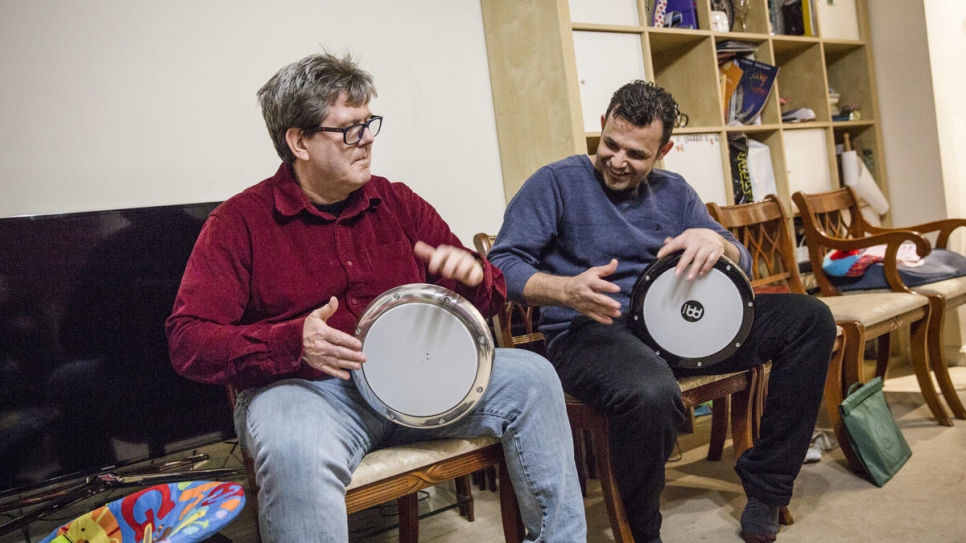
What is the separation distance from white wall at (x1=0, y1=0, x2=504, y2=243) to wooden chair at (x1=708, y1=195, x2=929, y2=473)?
104 cm

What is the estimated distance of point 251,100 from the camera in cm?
245

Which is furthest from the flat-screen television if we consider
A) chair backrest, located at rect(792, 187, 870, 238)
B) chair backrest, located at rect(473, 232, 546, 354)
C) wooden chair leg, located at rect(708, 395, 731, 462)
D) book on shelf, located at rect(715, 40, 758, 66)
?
chair backrest, located at rect(792, 187, 870, 238)

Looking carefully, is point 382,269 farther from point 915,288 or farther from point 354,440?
point 915,288

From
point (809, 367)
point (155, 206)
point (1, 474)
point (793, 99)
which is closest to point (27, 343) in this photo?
point (1, 474)

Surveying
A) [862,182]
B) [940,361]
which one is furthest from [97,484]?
[862,182]

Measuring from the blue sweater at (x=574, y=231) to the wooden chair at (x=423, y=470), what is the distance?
56cm

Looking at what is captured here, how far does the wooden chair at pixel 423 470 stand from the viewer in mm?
1414

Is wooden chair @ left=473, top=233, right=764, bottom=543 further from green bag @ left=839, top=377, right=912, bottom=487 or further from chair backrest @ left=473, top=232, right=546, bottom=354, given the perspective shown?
green bag @ left=839, top=377, right=912, bottom=487

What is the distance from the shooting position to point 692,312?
72.0 inches

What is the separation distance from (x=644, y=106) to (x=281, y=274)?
108cm

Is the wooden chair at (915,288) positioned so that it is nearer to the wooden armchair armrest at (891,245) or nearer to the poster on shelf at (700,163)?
the wooden armchair armrest at (891,245)

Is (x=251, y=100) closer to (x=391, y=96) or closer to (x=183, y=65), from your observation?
(x=183, y=65)

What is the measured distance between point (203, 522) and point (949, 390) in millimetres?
2763

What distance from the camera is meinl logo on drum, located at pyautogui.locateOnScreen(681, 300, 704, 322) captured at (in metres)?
1.82
